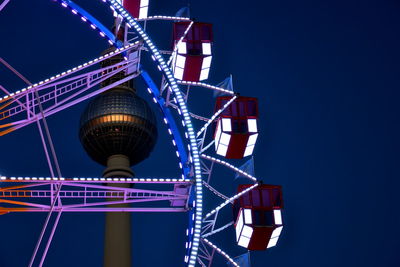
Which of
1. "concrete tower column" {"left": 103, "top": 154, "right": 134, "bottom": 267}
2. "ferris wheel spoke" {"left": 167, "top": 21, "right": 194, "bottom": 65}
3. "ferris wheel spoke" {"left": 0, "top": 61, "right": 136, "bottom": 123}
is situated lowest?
"concrete tower column" {"left": 103, "top": 154, "right": 134, "bottom": 267}

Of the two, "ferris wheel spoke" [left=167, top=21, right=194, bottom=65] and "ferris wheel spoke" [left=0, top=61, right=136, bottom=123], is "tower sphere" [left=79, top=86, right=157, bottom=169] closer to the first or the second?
→ "ferris wheel spoke" [left=167, top=21, right=194, bottom=65]

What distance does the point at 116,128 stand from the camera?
3028 cm

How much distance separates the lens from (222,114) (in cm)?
2647

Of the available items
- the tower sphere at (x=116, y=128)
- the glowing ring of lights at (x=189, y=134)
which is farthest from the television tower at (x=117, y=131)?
the glowing ring of lights at (x=189, y=134)

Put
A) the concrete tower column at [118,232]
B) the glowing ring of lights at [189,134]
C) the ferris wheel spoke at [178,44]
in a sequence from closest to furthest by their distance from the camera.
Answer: the glowing ring of lights at [189,134], the ferris wheel spoke at [178,44], the concrete tower column at [118,232]

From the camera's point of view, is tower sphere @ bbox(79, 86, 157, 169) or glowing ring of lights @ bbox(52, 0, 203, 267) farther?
tower sphere @ bbox(79, 86, 157, 169)

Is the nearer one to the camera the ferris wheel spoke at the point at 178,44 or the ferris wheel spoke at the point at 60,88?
the ferris wheel spoke at the point at 60,88

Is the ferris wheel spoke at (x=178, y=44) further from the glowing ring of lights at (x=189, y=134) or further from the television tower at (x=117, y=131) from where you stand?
the television tower at (x=117, y=131)

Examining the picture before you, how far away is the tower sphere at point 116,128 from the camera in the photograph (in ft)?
99.4

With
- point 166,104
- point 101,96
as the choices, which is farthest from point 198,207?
point 101,96

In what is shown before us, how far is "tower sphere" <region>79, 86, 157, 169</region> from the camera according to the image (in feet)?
99.4

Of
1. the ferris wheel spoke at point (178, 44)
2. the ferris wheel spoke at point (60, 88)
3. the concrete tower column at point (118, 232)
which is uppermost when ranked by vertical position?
the ferris wheel spoke at point (178, 44)

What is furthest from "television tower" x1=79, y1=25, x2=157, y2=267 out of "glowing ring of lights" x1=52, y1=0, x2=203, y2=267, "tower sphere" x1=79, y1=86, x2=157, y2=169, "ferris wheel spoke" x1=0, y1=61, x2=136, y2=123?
"glowing ring of lights" x1=52, y1=0, x2=203, y2=267

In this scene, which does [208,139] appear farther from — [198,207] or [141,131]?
[198,207]
